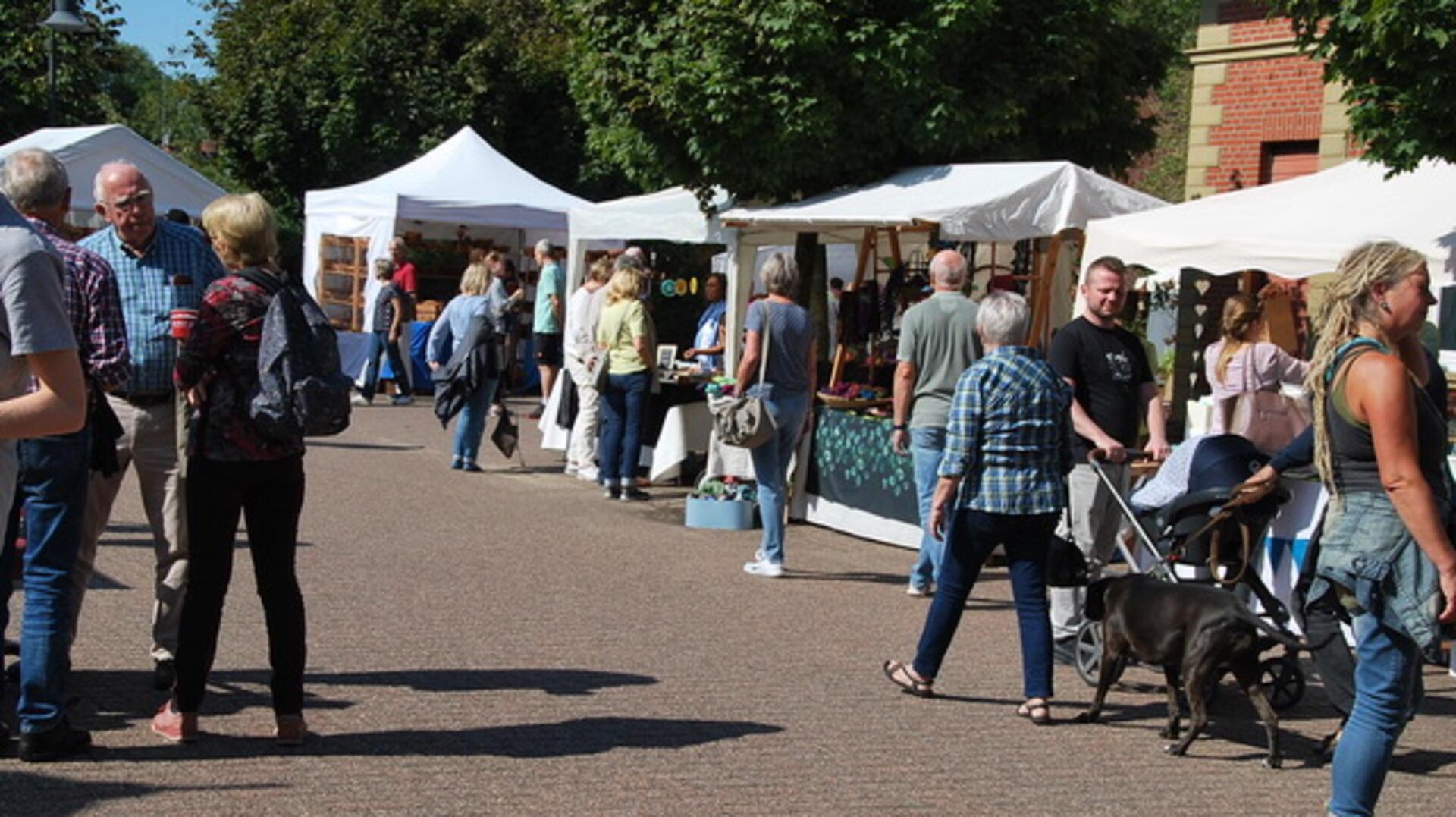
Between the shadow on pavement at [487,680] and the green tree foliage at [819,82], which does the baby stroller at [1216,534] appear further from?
the green tree foliage at [819,82]

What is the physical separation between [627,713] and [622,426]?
22.8 feet

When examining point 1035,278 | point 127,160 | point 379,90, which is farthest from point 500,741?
point 379,90

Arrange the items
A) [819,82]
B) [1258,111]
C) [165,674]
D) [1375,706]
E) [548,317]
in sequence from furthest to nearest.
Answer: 1. [548,317]
2. [1258,111]
3. [819,82]
4. [165,674]
5. [1375,706]

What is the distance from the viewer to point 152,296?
6246 millimetres

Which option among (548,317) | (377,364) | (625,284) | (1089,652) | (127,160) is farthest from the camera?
(377,364)

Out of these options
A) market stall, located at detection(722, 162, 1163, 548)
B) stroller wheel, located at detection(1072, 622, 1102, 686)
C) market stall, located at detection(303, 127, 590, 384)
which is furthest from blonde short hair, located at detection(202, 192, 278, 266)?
market stall, located at detection(303, 127, 590, 384)

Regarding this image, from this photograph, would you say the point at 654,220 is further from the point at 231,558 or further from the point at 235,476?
the point at 235,476

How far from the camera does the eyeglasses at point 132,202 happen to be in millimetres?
6172

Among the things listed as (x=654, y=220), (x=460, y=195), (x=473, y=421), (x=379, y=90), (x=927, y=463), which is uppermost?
(x=379, y=90)

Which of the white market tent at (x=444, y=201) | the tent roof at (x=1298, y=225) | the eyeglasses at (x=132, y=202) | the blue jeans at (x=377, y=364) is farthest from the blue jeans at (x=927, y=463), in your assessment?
the blue jeans at (x=377, y=364)

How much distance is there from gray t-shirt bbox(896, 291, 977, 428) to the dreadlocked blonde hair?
4.09 meters

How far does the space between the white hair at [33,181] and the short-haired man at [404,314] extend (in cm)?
1557

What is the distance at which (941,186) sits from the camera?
12.8 m

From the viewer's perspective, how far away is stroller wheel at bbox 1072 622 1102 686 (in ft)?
24.8
